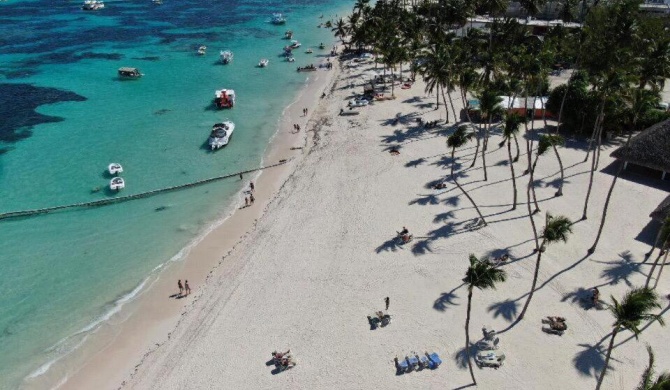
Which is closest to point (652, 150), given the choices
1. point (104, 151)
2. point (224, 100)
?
point (224, 100)

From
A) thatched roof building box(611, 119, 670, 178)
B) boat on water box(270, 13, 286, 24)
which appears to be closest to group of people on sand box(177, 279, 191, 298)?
thatched roof building box(611, 119, 670, 178)

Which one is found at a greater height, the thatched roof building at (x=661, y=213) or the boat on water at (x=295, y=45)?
the boat on water at (x=295, y=45)

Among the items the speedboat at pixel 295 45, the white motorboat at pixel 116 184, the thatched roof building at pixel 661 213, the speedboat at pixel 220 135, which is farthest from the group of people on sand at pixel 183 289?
the speedboat at pixel 295 45

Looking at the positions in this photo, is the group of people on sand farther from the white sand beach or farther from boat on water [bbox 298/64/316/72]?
boat on water [bbox 298/64/316/72]

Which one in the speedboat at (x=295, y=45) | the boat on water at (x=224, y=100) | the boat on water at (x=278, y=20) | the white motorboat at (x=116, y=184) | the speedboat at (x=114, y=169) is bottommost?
the white motorboat at (x=116, y=184)

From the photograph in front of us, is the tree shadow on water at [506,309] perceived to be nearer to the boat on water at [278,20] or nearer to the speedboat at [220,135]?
the speedboat at [220,135]

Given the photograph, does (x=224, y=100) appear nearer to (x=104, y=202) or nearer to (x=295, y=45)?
(x=104, y=202)
